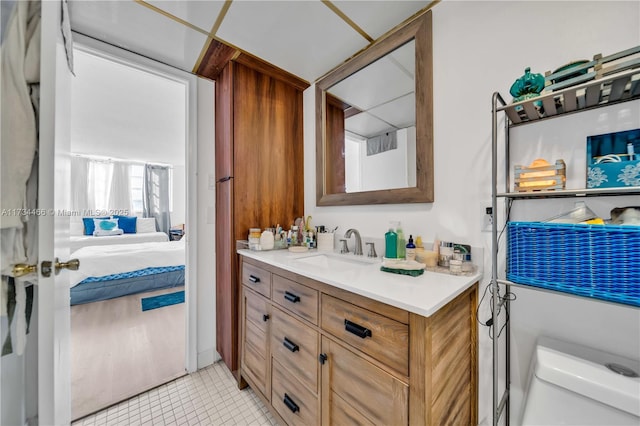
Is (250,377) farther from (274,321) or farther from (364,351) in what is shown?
(364,351)

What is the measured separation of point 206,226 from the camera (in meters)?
1.99

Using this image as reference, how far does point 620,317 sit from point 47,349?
188 centimetres

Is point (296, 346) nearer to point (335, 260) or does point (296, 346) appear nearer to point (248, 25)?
point (335, 260)

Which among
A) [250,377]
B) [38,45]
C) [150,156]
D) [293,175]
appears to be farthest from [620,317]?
[150,156]

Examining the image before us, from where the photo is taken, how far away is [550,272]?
2.52ft

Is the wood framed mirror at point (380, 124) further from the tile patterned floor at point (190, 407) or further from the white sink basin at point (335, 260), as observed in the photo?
the tile patterned floor at point (190, 407)

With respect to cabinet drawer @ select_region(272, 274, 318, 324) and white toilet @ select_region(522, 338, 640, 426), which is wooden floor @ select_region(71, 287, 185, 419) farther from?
white toilet @ select_region(522, 338, 640, 426)

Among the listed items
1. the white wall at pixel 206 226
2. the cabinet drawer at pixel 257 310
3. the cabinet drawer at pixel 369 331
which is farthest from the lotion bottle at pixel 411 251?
the white wall at pixel 206 226

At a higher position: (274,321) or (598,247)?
(598,247)

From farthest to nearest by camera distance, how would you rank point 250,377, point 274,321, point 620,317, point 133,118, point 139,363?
point 133,118, point 139,363, point 250,377, point 274,321, point 620,317

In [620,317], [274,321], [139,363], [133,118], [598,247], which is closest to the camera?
[598,247]

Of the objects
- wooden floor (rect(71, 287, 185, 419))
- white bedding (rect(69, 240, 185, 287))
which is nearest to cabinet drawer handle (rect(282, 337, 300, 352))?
wooden floor (rect(71, 287, 185, 419))

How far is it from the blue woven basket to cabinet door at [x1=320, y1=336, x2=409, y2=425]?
566 millimetres

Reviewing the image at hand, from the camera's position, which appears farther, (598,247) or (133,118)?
(133,118)
